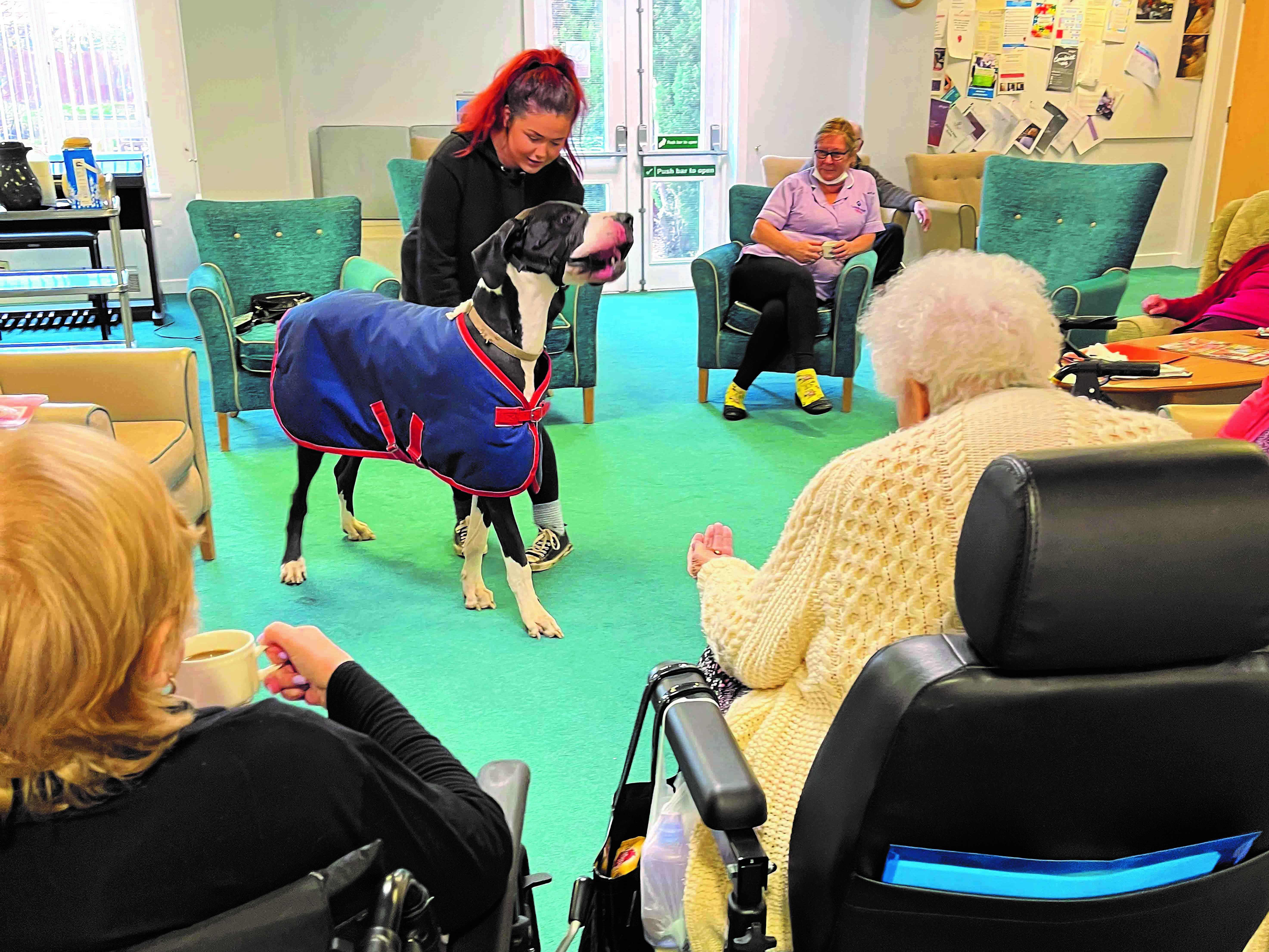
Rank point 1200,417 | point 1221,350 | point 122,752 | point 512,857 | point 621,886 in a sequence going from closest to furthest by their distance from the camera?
1. point 122,752
2. point 512,857
3. point 621,886
4. point 1200,417
5. point 1221,350

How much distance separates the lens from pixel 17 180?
485 cm

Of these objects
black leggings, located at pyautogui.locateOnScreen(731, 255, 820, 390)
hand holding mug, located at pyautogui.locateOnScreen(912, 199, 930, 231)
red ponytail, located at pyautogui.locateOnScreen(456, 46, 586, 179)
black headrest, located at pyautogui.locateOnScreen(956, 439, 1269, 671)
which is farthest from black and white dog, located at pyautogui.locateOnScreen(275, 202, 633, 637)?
hand holding mug, located at pyautogui.locateOnScreen(912, 199, 930, 231)

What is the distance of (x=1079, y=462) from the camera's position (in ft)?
2.67

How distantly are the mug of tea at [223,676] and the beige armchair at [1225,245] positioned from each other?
347 centimetres

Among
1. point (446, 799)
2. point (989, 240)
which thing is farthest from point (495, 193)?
point (989, 240)

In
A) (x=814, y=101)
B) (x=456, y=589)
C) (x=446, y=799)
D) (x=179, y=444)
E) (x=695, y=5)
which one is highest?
(x=695, y=5)

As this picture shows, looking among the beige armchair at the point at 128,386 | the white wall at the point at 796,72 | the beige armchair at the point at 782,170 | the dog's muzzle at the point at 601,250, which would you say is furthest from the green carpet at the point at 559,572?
the white wall at the point at 796,72

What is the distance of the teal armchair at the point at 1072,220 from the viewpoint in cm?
426

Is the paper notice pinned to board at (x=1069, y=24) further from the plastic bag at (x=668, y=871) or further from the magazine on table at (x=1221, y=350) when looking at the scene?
the plastic bag at (x=668, y=871)

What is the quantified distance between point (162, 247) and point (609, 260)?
5.59m

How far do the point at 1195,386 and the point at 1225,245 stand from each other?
1.56 metres

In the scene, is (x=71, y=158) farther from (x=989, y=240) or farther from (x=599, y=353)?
(x=989, y=240)

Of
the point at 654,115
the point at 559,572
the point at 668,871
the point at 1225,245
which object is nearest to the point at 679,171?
the point at 654,115

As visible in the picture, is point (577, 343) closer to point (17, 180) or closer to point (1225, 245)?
point (1225, 245)
